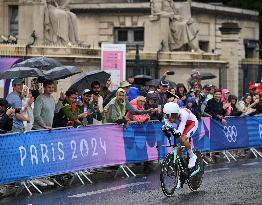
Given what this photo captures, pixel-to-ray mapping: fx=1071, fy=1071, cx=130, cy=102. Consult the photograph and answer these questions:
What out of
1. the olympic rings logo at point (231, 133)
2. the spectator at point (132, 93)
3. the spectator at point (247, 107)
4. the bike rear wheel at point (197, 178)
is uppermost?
the spectator at point (132, 93)

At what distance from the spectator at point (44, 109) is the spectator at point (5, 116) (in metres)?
1.03

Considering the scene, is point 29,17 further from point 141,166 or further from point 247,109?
point 141,166

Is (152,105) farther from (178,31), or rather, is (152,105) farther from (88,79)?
(178,31)

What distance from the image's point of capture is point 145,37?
3784 cm

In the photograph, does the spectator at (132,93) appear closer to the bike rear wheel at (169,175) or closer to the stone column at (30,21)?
the bike rear wheel at (169,175)

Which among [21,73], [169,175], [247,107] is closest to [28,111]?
[21,73]

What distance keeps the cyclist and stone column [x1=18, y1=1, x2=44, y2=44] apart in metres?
13.5

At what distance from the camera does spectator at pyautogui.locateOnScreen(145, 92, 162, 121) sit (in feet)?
74.6

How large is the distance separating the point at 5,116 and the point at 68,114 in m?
2.32

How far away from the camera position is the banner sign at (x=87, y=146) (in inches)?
698

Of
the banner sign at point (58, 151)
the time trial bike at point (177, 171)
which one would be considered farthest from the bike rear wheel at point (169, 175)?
the banner sign at point (58, 151)

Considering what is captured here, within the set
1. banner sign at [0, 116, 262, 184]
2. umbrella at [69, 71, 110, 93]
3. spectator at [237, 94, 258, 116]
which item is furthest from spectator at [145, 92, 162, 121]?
spectator at [237, 94, 258, 116]

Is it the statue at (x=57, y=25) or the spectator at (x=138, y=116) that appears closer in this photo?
the spectator at (x=138, y=116)

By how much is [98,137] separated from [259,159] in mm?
6576
